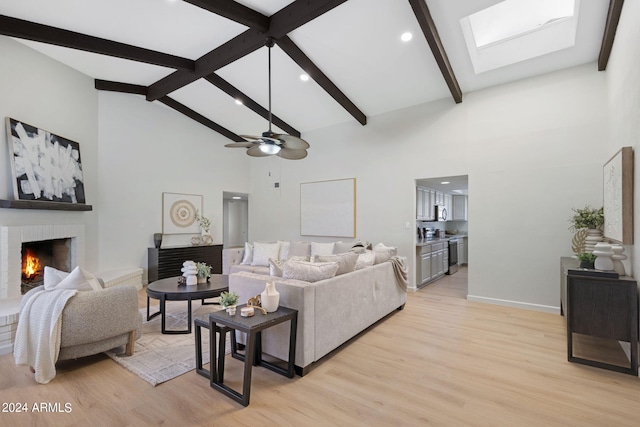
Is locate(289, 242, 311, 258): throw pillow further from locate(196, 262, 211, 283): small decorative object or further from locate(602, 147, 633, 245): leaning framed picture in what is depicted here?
locate(602, 147, 633, 245): leaning framed picture

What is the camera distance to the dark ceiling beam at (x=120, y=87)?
17.4 feet

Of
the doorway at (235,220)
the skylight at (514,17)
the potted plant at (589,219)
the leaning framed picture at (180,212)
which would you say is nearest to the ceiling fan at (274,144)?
the skylight at (514,17)

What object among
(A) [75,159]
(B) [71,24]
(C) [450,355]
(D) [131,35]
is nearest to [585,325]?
(C) [450,355]

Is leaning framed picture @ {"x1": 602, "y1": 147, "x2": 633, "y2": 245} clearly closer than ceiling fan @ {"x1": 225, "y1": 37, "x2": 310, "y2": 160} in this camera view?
Yes

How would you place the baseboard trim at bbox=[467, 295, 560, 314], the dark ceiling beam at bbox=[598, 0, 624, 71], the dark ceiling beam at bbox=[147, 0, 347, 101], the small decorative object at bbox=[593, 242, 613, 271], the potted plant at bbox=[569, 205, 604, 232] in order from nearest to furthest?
the small decorative object at bbox=[593, 242, 613, 271] < the dark ceiling beam at bbox=[598, 0, 624, 71] < the dark ceiling beam at bbox=[147, 0, 347, 101] < the potted plant at bbox=[569, 205, 604, 232] < the baseboard trim at bbox=[467, 295, 560, 314]

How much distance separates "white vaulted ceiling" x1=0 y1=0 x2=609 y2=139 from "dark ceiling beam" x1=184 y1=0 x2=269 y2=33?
0.29 ft

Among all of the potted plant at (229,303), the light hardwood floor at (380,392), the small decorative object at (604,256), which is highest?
the small decorative object at (604,256)

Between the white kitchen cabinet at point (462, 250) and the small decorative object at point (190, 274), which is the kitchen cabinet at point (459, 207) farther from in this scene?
the small decorative object at point (190, 274)

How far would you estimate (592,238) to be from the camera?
3.58m

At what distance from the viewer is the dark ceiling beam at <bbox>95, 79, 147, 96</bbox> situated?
17.4 ft

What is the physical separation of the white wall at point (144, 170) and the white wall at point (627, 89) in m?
7.06

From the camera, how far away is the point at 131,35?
4.08 m

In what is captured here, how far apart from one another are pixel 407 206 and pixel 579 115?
8.89ft

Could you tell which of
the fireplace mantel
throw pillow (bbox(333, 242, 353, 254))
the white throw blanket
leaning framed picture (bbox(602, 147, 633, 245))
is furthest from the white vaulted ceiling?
the white throw blanket
